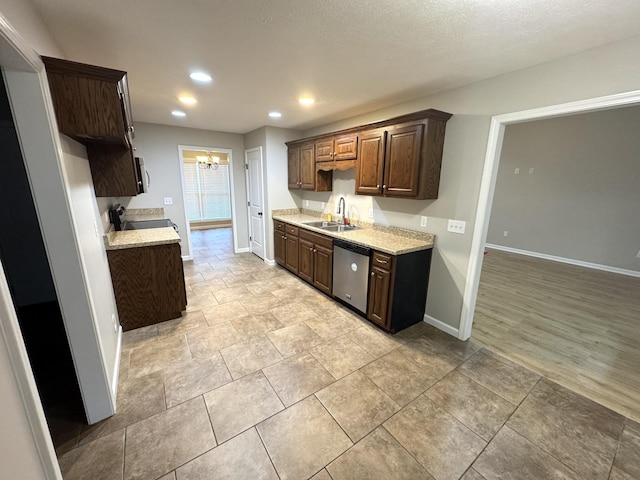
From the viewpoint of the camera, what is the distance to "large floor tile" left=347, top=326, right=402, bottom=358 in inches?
98.7

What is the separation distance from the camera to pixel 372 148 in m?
3.03

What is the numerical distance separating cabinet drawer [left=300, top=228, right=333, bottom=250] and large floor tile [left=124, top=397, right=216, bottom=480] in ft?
7.06

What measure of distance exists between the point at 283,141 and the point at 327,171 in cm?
114

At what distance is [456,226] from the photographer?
2.65 metres

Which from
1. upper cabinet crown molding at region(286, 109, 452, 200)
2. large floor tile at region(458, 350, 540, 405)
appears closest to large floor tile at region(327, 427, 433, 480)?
large floor tile at region(458, 350, 540, 405)

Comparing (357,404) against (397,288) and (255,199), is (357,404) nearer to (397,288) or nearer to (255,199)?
(397,288)

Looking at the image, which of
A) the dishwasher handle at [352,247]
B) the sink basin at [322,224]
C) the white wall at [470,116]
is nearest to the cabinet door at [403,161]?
the white wall at [470,116]

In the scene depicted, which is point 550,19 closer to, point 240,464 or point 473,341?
point 473,341

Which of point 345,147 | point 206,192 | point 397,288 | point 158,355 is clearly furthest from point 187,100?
point 206,192

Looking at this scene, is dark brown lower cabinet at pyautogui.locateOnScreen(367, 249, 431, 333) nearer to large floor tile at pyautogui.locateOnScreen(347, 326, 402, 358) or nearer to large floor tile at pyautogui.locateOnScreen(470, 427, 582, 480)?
large floor tile at pyautogui.locateOnScreen(347, 326, 402, 358)

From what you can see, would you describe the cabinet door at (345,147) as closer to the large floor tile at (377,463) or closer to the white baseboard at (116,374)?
the large floor tile at (377,463)

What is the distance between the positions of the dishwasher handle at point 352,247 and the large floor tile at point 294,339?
39.6 inches

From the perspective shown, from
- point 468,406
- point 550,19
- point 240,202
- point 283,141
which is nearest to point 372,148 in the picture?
point 550,19

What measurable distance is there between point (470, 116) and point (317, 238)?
2.19 meters
